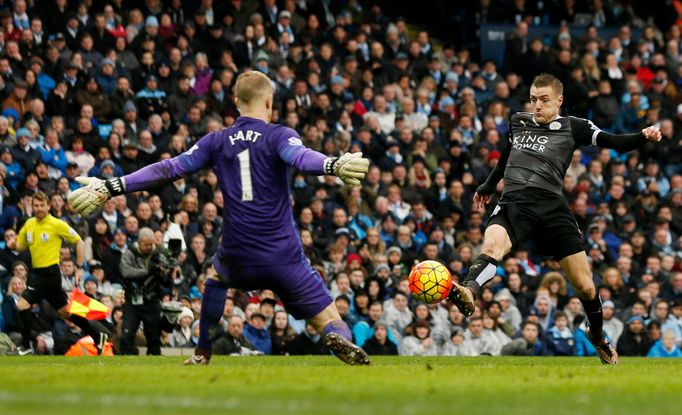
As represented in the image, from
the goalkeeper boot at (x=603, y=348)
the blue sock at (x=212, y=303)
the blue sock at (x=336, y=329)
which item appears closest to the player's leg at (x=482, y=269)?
the blue sock at (x=336, y=329)

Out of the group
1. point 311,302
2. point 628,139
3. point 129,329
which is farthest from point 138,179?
point 129,329

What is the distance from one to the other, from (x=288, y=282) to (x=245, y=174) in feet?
3.03

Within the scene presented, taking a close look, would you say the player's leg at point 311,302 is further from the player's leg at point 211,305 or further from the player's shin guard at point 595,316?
the player's shin guard at point 595,316

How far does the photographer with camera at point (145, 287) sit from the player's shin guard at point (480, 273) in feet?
19.5

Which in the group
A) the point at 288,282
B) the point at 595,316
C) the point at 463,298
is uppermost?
the point at 288,282

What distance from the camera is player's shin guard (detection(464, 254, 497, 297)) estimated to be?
11.2 metres

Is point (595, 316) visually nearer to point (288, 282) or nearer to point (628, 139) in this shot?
point (628, 139)

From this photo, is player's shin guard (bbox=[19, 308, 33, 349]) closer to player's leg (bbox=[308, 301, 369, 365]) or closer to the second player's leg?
the second player's leg

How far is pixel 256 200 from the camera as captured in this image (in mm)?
9961

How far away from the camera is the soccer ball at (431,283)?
11.3 m

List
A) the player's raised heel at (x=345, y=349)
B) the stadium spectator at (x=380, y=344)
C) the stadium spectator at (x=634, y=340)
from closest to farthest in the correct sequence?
→ the player's raised heel at (x=345, y=349)
the stadium spectator at (x=380, y=344)
the stadium spectator at (x=634, y=340)

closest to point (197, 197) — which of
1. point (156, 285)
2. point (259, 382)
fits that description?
point (156, 285)

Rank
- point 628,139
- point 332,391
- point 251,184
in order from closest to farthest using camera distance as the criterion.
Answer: point 332,391 < point 251,184 < point 628,139

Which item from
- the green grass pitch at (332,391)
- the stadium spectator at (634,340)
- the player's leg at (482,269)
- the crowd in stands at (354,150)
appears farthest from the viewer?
the stadium spectator at (634,340)
